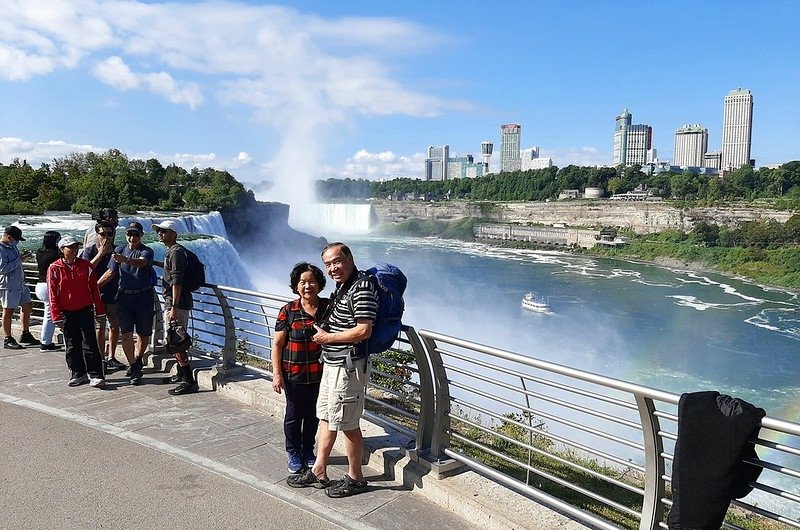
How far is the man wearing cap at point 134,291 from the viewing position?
21.1 feet

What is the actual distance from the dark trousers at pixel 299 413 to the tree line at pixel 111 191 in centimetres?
3627

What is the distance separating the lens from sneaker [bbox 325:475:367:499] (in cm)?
406

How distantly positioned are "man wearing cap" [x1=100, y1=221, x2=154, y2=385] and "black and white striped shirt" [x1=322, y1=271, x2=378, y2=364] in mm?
3392

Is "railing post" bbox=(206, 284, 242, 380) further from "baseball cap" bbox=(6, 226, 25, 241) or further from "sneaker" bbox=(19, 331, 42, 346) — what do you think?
"sneaker" bbox=(19, 331, 42, 346)

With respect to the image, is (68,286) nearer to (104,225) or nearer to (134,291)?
(134,291)

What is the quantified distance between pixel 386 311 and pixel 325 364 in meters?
0.57

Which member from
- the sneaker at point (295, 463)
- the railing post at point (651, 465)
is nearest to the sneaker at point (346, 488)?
the sneaker at point (295, 463)

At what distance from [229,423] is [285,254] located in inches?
2610

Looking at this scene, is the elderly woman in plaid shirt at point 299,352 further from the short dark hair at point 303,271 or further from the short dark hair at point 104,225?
the short dark hair at point 104,225

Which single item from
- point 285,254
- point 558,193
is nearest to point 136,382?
point 285,254

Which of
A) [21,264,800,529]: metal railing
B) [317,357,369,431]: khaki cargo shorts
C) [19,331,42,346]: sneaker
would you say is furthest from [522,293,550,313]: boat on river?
[317,357,369,431]: khaki cargo shorts

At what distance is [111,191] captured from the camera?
45.6 m

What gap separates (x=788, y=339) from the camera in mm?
50688

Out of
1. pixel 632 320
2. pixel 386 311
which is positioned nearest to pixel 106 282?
pixel 386 311
